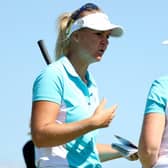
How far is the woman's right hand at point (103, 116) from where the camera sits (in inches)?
334

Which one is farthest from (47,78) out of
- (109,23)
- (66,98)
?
(109,23)

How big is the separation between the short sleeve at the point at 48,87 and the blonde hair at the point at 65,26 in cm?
53

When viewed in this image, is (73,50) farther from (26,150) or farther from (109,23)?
(26,150)

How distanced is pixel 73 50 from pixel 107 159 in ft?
3.99

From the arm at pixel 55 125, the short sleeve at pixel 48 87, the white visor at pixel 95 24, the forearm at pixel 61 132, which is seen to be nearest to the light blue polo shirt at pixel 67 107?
the short sleeve at pixel 48 87

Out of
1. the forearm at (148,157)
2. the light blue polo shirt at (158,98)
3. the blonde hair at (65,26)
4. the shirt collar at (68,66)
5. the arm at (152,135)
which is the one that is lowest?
the forearm at (148,157)

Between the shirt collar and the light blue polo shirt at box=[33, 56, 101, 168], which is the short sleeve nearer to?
the light blue polo shirt at box=[33, 56, 101, 168]

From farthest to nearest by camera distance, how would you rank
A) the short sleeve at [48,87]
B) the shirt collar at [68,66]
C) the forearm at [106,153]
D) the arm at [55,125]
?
the forearm at [106,153] < the shirt collar at [68,66] < the short sleeve at [48,87] < the arm at [55,125]

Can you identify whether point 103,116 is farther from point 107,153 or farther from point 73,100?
point 107,153

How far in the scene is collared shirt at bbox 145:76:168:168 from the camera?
321 inches

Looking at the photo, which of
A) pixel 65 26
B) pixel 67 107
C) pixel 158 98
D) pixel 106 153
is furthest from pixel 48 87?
pixel 106 153

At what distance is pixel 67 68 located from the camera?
29.7 feet

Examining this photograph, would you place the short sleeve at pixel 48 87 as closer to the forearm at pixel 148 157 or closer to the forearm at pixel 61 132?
the forearm at pixel 61 132

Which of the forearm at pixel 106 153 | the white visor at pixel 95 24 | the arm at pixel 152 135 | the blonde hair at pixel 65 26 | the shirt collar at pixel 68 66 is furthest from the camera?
the forearm at pixel 106 153
